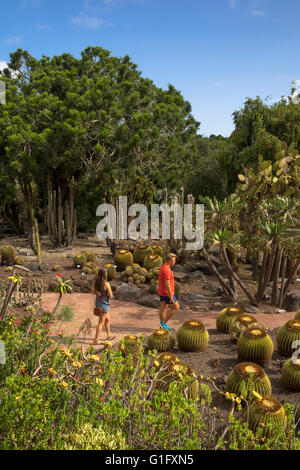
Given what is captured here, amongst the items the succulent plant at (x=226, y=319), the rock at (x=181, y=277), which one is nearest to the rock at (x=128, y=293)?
the rock at (x=181, y=277)

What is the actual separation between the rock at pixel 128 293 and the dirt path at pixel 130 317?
26 centimetres

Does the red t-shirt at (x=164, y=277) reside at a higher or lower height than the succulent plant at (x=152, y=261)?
higher

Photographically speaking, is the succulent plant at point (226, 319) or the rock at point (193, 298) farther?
the rock at point (193, 298)

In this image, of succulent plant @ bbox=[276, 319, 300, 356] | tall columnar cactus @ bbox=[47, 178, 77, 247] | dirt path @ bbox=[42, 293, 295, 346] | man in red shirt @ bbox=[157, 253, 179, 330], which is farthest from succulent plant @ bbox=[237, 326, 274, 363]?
tall columnar cactus @ bbox=[47, 178, 77, 247]

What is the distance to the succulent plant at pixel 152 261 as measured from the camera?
12594mm

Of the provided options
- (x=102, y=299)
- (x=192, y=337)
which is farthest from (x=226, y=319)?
(x=102, y=299)

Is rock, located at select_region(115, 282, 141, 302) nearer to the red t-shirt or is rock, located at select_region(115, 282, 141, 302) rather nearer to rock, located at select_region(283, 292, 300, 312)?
the red t-shirt

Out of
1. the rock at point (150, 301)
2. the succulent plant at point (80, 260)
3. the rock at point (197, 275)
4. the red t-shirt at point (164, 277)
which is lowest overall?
the rock at point (150, 301)

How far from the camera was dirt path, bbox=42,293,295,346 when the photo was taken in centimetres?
806

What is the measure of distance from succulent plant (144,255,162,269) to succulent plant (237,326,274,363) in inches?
258

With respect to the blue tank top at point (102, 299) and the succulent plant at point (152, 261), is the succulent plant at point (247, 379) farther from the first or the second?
the succulent plant at point (152, 261)

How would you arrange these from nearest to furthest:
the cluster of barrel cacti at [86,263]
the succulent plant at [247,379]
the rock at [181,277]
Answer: the succulent plant at [247,379]
the rock at [181,277]
the cluster of barrel cacti at [86,263]

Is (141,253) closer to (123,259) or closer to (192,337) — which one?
(123,259)

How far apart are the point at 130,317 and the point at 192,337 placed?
8.63ft
